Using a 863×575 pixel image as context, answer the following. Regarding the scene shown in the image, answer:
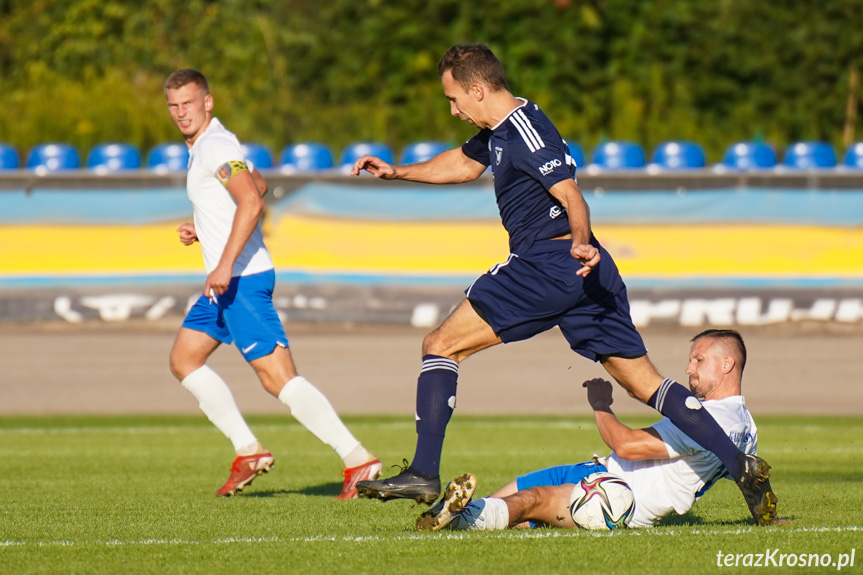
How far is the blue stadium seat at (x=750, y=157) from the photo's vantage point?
1811cm

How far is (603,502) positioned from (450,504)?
0.69 m

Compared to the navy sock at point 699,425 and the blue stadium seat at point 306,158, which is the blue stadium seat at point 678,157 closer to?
the blue stadium seat at point 306,158

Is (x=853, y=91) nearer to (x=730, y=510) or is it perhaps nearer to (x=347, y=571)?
(x=730, y=510)

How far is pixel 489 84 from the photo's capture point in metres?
6.06

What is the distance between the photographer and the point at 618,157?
18328mm

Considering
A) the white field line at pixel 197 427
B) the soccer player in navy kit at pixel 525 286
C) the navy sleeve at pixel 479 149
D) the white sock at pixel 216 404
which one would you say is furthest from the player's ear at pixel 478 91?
the white field line at pixel 197 427

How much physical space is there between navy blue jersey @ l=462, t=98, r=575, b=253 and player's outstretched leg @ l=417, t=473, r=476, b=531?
121 centimetres

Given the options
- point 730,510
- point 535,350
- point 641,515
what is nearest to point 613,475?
point 641,515

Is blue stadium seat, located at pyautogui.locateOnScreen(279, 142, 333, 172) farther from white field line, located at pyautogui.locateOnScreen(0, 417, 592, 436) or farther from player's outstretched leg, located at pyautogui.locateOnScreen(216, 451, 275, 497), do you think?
player's outstretched leg, located at pyautogui.locateOnScreen(216, 451, 275, 497)

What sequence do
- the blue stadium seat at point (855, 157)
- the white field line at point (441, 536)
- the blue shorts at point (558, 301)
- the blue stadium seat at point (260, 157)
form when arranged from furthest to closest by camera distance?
1. the blue stadium seat at point (260, 157)
2. the blue stadium seat at point (855, 157)
3. the blue shorts at point (558, 301)
4. the white field line at point (441, 536)

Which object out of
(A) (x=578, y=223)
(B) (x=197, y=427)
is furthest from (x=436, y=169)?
(B) (x=197, y=427)

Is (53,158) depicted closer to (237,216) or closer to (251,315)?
(251,315)

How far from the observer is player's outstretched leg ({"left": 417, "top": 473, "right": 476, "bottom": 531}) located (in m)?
5.32

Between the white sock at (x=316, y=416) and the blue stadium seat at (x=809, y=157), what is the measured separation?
1240 cm
